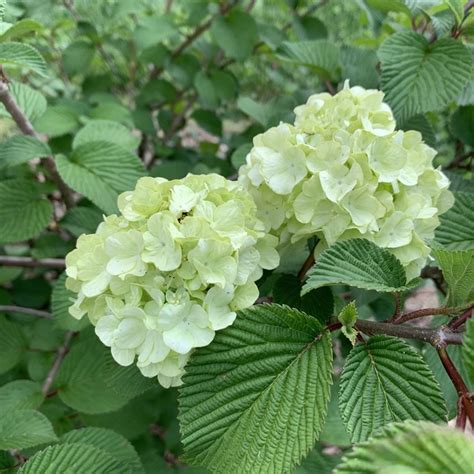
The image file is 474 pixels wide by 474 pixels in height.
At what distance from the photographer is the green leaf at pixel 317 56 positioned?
1.18 m

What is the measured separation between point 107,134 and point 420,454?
948 millimetres

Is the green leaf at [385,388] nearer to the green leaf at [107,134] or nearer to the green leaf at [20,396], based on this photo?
the green leaf at [20,396]

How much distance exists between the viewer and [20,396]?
98 cm

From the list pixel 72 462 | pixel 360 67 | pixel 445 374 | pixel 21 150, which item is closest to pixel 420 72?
pixel 360 67

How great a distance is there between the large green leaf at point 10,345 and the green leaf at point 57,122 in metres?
0.39

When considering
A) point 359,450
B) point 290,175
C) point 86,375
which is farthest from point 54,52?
point 359,450

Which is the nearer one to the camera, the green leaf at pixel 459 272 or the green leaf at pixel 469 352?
the green leaf at pixel 469 352

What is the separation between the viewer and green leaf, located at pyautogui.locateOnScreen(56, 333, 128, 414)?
99 centimetres

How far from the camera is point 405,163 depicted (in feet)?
2.42

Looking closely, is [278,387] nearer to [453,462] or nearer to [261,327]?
[261,327]

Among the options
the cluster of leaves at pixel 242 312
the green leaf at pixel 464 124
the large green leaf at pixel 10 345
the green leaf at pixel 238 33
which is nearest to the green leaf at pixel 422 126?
the cluster of leaves at pixel 242 312

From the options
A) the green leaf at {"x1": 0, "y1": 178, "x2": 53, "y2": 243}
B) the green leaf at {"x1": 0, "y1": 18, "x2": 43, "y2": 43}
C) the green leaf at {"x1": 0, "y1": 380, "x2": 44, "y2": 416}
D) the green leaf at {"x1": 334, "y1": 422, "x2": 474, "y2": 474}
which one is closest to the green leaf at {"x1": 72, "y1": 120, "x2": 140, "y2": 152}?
the green leaf at {"x1": 0, "y1": 178, "x2": 53, "y2": 243}

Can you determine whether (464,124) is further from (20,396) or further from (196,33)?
(20,396)

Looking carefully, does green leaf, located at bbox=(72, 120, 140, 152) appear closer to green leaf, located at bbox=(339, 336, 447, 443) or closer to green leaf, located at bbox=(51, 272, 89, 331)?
green leaf, located at bbox=(51, 272, 89, 331)
